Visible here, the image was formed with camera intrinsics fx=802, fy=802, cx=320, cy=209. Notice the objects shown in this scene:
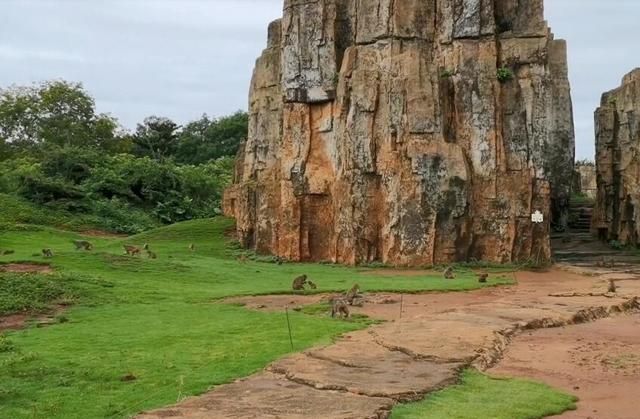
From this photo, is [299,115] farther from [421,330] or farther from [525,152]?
[421,330]

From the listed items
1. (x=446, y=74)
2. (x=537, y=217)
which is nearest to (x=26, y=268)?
(x=446, y=74)

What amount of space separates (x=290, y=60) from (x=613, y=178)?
17741 mm

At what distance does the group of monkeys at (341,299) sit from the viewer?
14.4 meters

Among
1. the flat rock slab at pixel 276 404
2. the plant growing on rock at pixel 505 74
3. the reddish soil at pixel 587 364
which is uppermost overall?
the plant growing on rock at pixel 505 74

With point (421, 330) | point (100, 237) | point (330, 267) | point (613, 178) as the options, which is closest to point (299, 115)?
point (330, 267)

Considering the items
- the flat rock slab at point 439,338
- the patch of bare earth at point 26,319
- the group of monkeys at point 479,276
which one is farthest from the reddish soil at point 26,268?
the flat rock slab at point 439,338

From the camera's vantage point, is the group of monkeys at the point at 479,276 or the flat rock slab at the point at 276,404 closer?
the flat rock slab at the point at 276,404

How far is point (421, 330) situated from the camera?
12305 millimetres

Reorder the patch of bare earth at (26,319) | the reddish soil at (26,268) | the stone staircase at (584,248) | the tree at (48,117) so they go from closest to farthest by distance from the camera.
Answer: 1. the patch of bare earth at (26,319)
2. the reddish soil at (26,268)
3. the stone staircase at (584,248)
4. the tree at (48,117)

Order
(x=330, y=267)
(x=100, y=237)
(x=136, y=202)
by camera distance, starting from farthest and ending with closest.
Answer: (x=136, y=202), (x=100, y=237), (x=330, y=267)

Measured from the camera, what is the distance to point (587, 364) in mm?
10914

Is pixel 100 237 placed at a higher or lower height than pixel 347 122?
lower

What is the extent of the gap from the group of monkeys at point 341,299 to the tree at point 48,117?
39601 millimetres

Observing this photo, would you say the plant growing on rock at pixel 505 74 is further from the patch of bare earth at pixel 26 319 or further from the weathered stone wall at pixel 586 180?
the weathered stone wall at pixel 586 180
